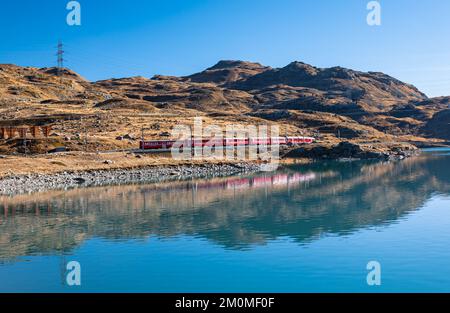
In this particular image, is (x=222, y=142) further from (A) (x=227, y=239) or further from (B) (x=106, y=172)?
(A) (x=227, y=239)

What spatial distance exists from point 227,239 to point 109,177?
153 ft

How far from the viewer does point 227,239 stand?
36.5 m

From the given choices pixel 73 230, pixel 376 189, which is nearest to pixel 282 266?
pixel 73 230

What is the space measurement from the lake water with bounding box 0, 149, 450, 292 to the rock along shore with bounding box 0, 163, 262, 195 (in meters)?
7.30

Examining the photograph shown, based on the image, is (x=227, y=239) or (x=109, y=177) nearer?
(x=227, y=239)

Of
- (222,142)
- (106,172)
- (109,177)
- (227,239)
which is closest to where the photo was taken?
(227,239)

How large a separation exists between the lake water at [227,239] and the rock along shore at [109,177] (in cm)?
730

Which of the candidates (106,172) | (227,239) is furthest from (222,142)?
(227,239)

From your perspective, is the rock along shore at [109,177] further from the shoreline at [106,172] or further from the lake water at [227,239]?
the lake water at [227,239]

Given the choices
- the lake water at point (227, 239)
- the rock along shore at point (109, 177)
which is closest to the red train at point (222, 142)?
the rock along shore at point (109, 177)

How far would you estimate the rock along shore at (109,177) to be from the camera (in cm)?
6925

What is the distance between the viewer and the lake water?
25797 mm
